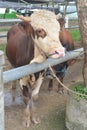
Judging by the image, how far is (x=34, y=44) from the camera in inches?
167

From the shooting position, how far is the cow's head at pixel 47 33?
3586mm

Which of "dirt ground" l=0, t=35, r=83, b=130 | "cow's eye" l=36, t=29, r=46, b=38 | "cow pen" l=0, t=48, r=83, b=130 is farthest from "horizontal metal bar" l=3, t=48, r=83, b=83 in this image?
"dirt ground" l=0, t=35, r=83, b=130

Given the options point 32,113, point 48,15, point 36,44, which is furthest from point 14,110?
point 48,15

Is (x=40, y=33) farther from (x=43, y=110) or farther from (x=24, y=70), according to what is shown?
(x=43, y=110)

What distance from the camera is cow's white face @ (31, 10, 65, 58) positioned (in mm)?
3592

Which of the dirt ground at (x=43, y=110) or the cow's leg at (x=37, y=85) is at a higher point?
the cow's leg at (x=37, y=85)

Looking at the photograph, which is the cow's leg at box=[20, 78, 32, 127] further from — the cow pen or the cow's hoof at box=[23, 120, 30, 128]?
the cow pen

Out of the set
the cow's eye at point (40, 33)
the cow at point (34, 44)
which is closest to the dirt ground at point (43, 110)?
the cow at point (34, 44)

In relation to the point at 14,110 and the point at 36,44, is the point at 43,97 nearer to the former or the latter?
the point at 14,110

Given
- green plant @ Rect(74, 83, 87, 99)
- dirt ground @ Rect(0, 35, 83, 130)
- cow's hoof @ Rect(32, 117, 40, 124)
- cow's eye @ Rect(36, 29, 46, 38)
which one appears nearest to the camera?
green plant @ Rect(74, 83, 87, 99)

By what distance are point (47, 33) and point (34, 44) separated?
1.61 ft

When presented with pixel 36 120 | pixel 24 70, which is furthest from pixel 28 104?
pixel 24 70

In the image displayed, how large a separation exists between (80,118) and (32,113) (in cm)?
102

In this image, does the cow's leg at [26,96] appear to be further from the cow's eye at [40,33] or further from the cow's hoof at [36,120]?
the cow's eye at [40,33]
